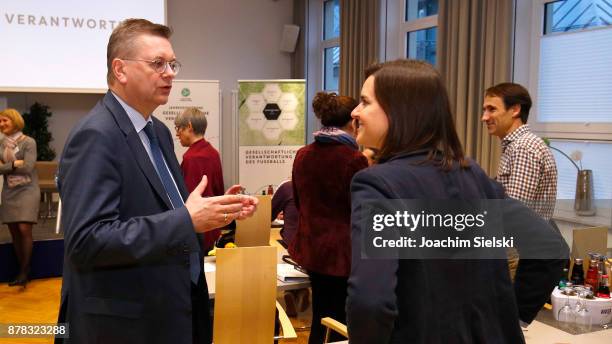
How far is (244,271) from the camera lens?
7.58ft

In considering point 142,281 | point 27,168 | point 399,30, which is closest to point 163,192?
point 142,281

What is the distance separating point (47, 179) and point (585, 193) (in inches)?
233

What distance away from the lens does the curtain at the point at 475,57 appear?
4.00m

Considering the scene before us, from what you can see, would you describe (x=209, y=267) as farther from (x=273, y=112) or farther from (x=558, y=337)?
(x=273, y=112)

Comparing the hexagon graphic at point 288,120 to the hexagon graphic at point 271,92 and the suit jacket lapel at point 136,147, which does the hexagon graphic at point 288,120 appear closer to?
the hexagon graphic at point 271,92

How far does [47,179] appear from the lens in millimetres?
6598

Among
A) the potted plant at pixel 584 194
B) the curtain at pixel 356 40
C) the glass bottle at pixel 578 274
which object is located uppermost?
the curtain at pixel 356 40

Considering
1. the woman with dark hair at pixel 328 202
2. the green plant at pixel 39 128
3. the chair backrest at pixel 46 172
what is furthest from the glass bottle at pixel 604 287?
the green plant at pixel 39 128

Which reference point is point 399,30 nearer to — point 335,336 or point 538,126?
point 538,126

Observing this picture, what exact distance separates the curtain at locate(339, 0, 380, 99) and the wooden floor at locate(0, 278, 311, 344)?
2.85 metres

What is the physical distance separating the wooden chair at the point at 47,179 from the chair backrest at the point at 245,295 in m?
4.90

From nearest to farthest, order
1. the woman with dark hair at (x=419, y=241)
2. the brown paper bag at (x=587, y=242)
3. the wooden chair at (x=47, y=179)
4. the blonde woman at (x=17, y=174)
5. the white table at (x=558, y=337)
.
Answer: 1. the woman with dark hair at (x=419, y=241)
2. the white table at (x=558, y=337)
3. the brown paper bag at (x=587, y=242)
4. the blonde woman at (x=17, y=174)
5. the wooden chair at (x=47, y=179)

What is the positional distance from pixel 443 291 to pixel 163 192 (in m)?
0.74

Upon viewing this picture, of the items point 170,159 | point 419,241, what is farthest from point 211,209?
point 419,241
